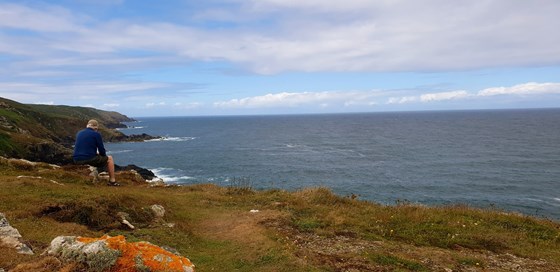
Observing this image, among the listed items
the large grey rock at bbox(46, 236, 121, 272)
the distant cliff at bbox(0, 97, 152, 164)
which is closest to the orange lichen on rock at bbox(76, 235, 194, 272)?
the large grey rock at bbox(46, 236, 121, 272)

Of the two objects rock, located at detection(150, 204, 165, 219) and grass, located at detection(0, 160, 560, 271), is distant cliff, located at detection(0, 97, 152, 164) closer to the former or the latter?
grass, located at detection(0, 160, 560, 271)

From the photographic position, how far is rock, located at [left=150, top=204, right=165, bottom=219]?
54.5ft

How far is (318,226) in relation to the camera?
53.0ft

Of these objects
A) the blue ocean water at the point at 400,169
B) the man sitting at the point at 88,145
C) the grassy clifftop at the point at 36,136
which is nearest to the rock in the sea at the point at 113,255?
the man sitting at the point at 88,145

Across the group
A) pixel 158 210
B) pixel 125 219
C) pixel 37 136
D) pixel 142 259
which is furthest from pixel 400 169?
pixel 37 136

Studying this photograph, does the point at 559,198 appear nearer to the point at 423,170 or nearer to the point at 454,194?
the point at 454,194

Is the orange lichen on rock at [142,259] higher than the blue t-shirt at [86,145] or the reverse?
the reverse

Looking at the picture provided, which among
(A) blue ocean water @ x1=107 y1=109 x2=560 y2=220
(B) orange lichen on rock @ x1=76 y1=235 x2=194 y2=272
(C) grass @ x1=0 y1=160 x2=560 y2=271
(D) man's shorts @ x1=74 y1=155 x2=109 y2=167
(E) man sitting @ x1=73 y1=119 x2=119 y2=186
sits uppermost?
(E) man sitting @ x1=73 y1=119 x2=119 y2=186

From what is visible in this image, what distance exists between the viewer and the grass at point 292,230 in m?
11.9

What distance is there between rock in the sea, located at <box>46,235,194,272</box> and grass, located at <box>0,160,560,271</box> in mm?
439

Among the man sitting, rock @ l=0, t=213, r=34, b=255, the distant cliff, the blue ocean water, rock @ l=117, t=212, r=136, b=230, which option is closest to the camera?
rock @ l=0, t=213, r=34, b=255

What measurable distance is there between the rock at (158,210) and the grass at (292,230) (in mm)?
311

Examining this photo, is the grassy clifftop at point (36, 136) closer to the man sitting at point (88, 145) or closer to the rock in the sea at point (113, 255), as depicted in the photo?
the man sitting at point (88, 145)

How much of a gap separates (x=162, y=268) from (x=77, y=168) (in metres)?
21.3
